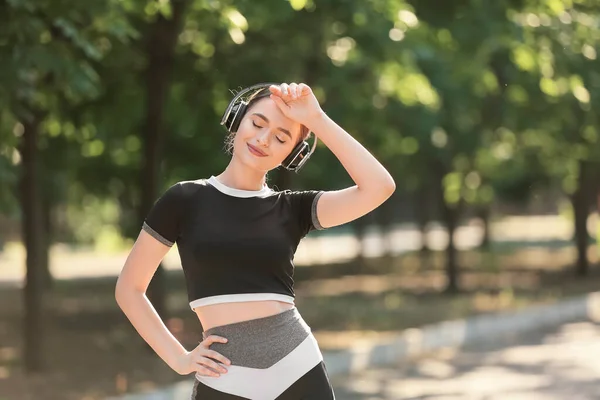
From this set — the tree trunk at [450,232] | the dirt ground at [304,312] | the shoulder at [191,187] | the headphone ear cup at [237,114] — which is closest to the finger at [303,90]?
the headphone ear cup at [237,114]

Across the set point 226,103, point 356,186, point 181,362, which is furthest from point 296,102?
point 226,103

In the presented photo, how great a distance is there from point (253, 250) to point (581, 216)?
82.1ft

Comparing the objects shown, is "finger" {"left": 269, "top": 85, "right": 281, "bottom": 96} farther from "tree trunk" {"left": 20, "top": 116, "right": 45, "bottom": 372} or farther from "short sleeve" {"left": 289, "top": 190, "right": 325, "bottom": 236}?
"tree trunk" {"left": 20, "top": 116, "right": 45, "bottom": 372}

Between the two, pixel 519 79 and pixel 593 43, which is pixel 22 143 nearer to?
pixel 593 43

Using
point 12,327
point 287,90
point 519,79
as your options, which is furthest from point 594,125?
point 287,90

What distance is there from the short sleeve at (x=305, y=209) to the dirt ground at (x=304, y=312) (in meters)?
7.75

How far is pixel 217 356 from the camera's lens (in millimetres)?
3057

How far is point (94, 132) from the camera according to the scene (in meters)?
14.7

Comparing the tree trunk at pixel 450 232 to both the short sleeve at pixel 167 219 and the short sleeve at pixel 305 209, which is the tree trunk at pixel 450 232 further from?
the short sleeve at pixel 167 219

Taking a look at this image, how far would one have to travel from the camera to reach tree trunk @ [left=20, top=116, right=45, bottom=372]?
12070 mm

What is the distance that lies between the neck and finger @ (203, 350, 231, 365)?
463 mm

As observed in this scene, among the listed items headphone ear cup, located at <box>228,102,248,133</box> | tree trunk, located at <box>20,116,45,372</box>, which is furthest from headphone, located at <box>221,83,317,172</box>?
tree trunk, located at <box>20,116,45,372</box>

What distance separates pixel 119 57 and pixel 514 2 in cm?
456

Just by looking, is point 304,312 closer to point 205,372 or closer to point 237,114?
point 237,114
